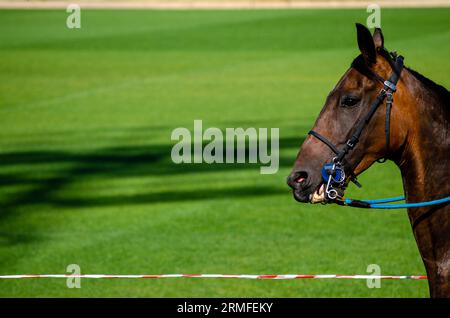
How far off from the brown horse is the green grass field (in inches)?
157

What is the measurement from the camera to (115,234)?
420 inches

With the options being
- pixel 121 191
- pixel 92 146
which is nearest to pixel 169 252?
pixel 121 191

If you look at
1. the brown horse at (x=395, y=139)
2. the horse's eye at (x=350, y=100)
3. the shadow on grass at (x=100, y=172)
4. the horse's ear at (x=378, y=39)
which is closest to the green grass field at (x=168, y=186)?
the shadow on grass at (x=100, y=172)

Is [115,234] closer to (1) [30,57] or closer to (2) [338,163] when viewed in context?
(2) [338,163]

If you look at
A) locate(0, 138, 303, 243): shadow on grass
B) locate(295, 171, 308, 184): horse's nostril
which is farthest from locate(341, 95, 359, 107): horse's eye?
locate(0, 138, 303, 243): shadow on grass

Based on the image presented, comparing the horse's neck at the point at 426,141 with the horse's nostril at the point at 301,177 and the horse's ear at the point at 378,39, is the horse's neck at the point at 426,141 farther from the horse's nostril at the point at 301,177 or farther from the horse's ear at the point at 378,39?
the horse's nostril at the point at 301,177

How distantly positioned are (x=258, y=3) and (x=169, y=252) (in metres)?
46.3

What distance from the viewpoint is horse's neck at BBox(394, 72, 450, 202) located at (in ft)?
14.4

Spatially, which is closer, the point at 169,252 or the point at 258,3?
the point at 169,252

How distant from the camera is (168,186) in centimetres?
1315

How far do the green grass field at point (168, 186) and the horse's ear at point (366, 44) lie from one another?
4.43m

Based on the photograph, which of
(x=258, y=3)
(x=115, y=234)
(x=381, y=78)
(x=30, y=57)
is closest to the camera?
(x=381, y=78)

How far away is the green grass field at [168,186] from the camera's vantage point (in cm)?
927
